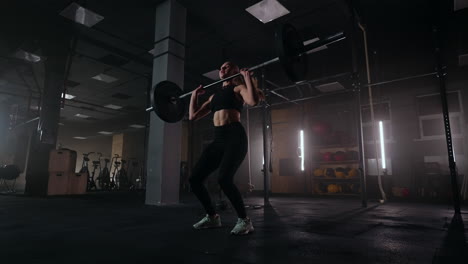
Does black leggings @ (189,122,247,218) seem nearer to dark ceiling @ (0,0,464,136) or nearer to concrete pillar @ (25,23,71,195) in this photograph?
dark ceiling @ (0,0,464,136)

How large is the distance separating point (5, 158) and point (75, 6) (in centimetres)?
845

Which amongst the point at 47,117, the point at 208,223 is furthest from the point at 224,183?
the point at 47,117

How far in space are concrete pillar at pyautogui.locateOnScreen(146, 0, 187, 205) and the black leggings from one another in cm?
210

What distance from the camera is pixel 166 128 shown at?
4109mm

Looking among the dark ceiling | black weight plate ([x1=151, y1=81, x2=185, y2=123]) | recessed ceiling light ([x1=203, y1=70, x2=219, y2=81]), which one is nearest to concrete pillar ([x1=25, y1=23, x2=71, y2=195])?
the dark ceiling

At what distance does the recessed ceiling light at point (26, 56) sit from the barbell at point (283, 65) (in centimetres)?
556

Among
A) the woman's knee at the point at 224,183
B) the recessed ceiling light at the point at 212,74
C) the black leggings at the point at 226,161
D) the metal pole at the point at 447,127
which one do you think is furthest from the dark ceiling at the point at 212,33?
the woman's knee at the point at 224,183

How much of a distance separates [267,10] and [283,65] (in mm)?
3163

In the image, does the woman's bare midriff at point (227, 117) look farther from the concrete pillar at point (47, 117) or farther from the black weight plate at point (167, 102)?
the concrete pillar at point (47, 117)

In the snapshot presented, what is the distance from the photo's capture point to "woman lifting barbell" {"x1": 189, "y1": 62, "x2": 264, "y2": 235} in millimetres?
1899

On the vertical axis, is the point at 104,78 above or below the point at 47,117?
above

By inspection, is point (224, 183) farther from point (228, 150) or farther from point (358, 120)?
point (358, 120)

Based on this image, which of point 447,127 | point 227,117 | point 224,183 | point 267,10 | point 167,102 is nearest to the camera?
point 224,183

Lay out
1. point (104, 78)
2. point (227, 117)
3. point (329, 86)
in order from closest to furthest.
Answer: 1. point (227, 117)
2. point (329, 86)
3. point (104, 78)
